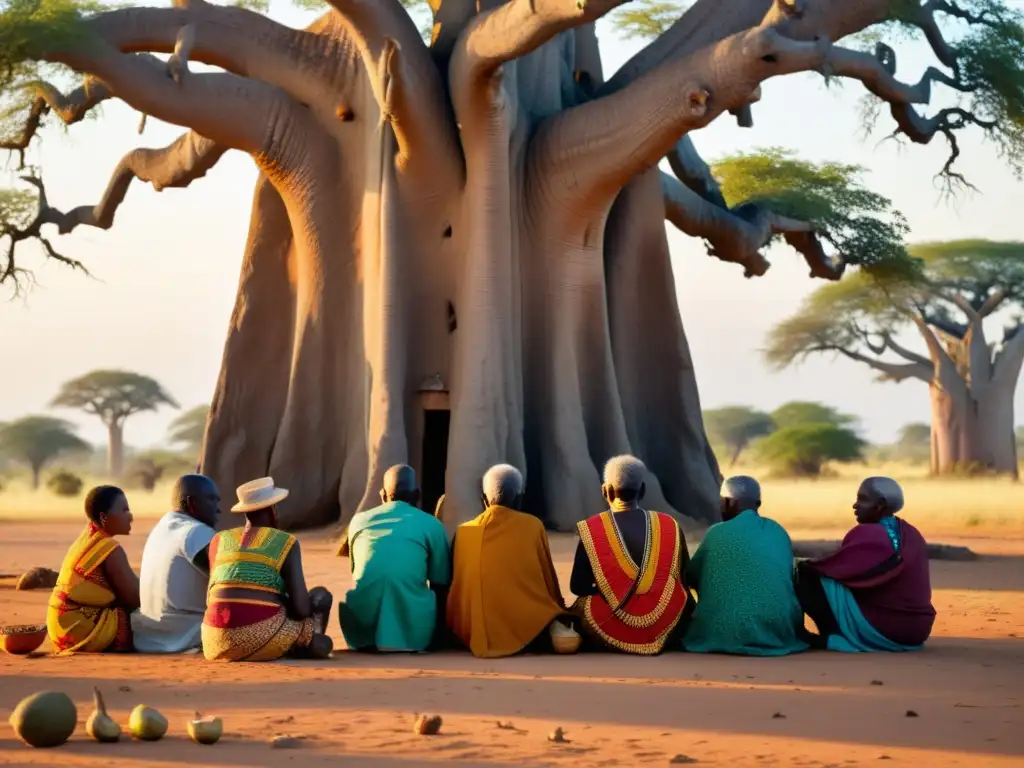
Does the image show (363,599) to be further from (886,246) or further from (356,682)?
(886,246)

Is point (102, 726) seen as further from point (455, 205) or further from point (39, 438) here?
point (39, 438)

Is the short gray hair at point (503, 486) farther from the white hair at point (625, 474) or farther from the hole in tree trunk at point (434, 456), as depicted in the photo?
the hole in tree trunk at point (434, 456)

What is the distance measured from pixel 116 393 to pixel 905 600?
140 ft

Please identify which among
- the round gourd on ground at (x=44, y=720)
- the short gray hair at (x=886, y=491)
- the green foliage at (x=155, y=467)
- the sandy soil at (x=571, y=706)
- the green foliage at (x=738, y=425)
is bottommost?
the sandy soil at (x=571, y=706)

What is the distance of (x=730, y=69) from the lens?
13.2 m

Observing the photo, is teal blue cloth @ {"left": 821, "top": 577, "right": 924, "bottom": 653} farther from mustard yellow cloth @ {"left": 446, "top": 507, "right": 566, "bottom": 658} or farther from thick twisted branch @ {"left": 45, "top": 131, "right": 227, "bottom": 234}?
thick twisted branch @ {"left": 45, "top": 131, "right": 227, "bottom": 234}

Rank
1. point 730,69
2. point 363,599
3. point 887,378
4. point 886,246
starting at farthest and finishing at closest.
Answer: point 887,378 < point 886,246 < point 730,69 < point 363,599

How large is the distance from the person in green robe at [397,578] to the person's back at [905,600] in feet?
7.02

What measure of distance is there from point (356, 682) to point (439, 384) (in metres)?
8.87

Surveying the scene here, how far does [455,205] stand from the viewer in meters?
15.5

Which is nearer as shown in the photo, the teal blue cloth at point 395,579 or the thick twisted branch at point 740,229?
the teal blue cloth at point 395,579

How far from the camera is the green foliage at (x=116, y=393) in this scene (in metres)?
47.7

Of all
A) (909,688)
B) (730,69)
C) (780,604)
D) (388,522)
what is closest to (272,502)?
(388,522)

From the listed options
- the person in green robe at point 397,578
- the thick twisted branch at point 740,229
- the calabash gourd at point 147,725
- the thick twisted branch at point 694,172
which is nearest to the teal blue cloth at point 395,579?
the person in green robe at point 397,578
